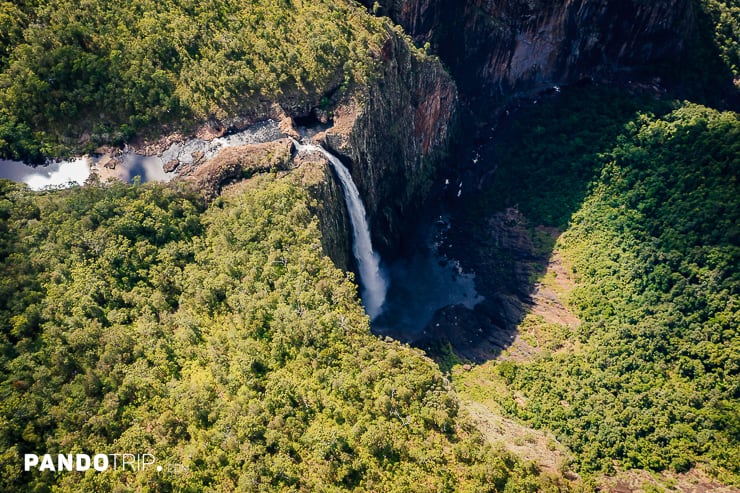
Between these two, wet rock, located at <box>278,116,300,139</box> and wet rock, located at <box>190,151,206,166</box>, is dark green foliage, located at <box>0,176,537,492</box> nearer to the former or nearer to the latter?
wet rock, located at <box>190,151,206,166</box>

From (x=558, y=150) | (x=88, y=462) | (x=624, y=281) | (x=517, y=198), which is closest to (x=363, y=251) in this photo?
(x=517, y=198)

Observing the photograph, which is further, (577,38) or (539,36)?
(539,36)

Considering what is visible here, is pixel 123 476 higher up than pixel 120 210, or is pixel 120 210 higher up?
pixel 120 210

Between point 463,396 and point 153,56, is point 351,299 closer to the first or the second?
point 463,396

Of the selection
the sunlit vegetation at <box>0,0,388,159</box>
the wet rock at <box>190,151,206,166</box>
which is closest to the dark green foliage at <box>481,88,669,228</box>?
the sunlit vegetation at <box>0,0,388,159</box>

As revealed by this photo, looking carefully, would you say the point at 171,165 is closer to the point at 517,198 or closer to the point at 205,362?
the point at 205,362

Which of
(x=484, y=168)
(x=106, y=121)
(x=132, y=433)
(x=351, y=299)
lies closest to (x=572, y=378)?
(x=351, y=299)
